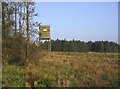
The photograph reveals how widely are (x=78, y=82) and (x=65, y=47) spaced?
9288 centimetres

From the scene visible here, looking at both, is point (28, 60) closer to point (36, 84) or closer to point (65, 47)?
point (36, 84)

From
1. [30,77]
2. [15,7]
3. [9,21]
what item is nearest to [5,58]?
[9,21]

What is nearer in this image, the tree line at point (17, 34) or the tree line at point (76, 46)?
the tree line at point (17, 34)

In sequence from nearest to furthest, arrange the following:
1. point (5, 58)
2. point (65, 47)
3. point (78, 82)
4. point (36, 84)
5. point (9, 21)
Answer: point (36, 84) → point (78, 82) → point (5, 58) → point (9, 21) → point (65, 47)

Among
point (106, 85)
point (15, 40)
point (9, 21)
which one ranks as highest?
point (9, 21)

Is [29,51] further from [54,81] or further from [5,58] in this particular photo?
[54,81]

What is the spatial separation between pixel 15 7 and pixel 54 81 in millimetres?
13151

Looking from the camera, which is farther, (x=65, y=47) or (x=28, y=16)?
(x=65, y=47)

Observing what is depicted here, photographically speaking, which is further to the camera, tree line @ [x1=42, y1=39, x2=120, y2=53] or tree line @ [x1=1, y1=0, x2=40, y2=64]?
tree line @ [x1=42, y1=39, x2=120, y2=53]

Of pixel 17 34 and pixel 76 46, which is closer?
pixel 17 34

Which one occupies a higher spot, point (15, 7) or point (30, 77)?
point (15, 7)

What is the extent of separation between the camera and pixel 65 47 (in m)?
108

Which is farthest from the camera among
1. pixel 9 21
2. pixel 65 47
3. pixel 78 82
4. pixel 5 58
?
pixel 65 47

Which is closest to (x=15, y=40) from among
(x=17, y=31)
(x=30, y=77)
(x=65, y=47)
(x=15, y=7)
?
(x=17, y=31)
